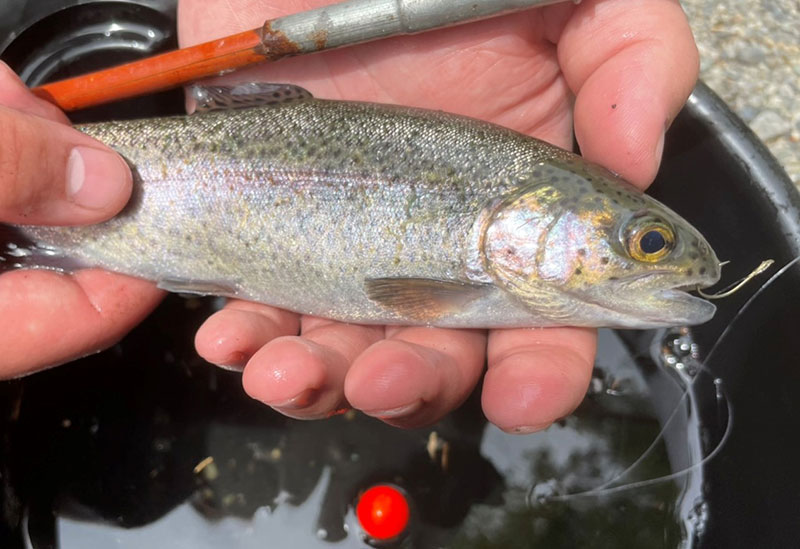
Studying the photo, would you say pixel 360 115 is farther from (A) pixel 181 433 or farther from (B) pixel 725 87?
(B) pixel 725 87

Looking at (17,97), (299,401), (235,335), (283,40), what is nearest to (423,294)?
(299,401)

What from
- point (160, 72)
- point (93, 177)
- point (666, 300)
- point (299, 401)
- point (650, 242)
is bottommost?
point (299, 401)

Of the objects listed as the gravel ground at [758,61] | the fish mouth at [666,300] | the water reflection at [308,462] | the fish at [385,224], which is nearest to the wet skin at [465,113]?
the fish at [385,224]

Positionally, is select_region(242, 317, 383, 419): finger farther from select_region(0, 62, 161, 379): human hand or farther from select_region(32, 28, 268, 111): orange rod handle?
select_region(32, 28, 268, 111): orange rod handle

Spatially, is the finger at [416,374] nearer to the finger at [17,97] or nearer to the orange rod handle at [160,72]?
the orange rod handle at [160,72]

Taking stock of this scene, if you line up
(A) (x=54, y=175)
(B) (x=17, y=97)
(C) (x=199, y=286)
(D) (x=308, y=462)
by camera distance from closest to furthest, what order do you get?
1. (A) (x=54, y=175)
2. (C) (x=199, y=286)
3. (B) (x=17, y=97)
4. (D) (x=308, y=462)

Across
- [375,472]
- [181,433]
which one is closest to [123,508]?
[181,433]

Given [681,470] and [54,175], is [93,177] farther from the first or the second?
[681,470]
